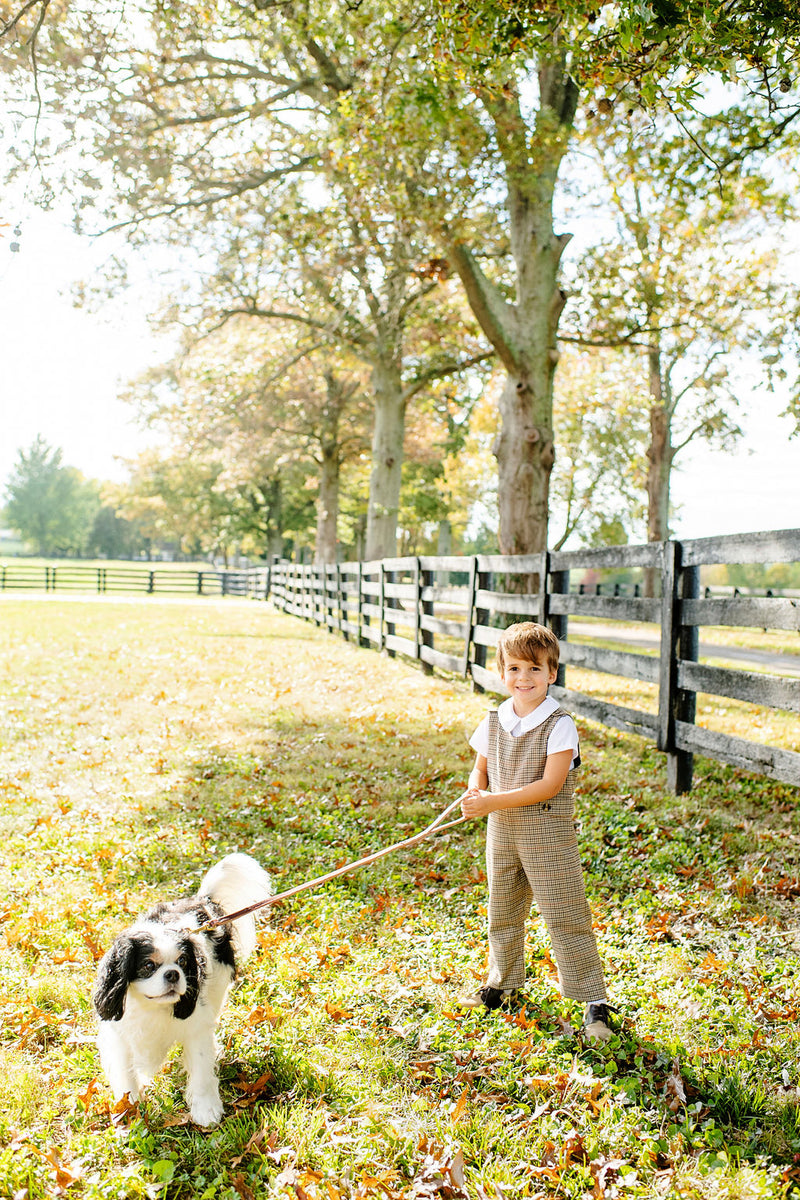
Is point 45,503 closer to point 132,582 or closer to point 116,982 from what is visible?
point 132,582

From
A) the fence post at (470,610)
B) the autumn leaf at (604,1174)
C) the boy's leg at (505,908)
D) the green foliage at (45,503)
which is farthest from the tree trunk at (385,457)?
the green foliage at (45,503)

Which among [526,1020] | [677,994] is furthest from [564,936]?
[677,994]

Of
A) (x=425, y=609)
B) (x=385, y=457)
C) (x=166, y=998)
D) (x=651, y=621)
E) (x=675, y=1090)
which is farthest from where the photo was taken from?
(x=385, y=457)

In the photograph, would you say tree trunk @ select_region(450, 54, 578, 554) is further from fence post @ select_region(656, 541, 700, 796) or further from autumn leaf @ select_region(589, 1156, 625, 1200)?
autumn leaf @ select_region(589, 1156, 625, 1200)

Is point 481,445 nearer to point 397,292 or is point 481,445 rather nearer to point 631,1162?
point 397,292

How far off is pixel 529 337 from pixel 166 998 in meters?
9.52

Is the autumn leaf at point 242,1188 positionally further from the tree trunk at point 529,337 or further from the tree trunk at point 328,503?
the tree trunk at point 328,503

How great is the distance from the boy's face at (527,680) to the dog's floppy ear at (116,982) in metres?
1.47

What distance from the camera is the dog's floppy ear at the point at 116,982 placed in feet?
7.98

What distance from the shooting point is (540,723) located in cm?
294

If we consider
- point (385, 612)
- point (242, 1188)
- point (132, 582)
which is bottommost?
point (242, 1188)

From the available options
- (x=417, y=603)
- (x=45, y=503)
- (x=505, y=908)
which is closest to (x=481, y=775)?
(x=505, y=908)

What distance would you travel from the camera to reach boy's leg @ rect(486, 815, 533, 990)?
310cm

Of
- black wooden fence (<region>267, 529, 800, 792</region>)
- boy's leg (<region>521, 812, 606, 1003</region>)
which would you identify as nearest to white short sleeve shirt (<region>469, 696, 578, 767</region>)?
boy's leg (<region>521, 812, 606, 1003</region>)
